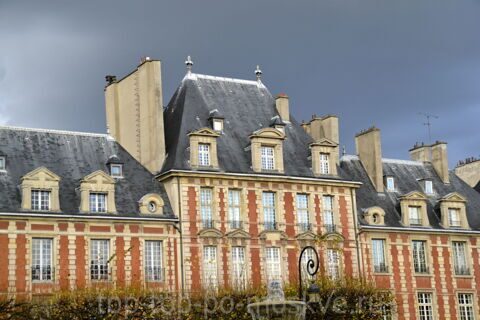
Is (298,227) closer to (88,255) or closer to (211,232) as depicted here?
(211,232)

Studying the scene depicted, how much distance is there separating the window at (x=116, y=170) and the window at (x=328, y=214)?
7.68 meters

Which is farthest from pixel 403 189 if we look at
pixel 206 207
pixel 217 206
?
pixel 206 207

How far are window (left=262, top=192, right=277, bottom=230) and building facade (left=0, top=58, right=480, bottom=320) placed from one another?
5 cm

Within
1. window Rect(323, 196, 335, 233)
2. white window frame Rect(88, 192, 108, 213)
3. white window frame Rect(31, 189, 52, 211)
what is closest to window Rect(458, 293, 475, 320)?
window Rect(323, 196, 335, 233)

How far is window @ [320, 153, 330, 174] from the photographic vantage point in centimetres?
3793

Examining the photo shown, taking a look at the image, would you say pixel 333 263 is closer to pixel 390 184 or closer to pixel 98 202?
pixel 390 184

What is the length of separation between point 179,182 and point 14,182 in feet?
18.1

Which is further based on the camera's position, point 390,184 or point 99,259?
point 390,184

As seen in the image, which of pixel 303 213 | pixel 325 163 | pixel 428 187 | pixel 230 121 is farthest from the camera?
pixel 428 187

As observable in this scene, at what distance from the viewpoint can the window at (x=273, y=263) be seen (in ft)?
117

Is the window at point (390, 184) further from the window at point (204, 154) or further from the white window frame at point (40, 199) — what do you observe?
the white window frame at point (40, 199)

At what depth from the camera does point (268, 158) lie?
3675cm

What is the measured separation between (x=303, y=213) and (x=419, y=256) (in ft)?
18.9

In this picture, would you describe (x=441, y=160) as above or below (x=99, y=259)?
above
